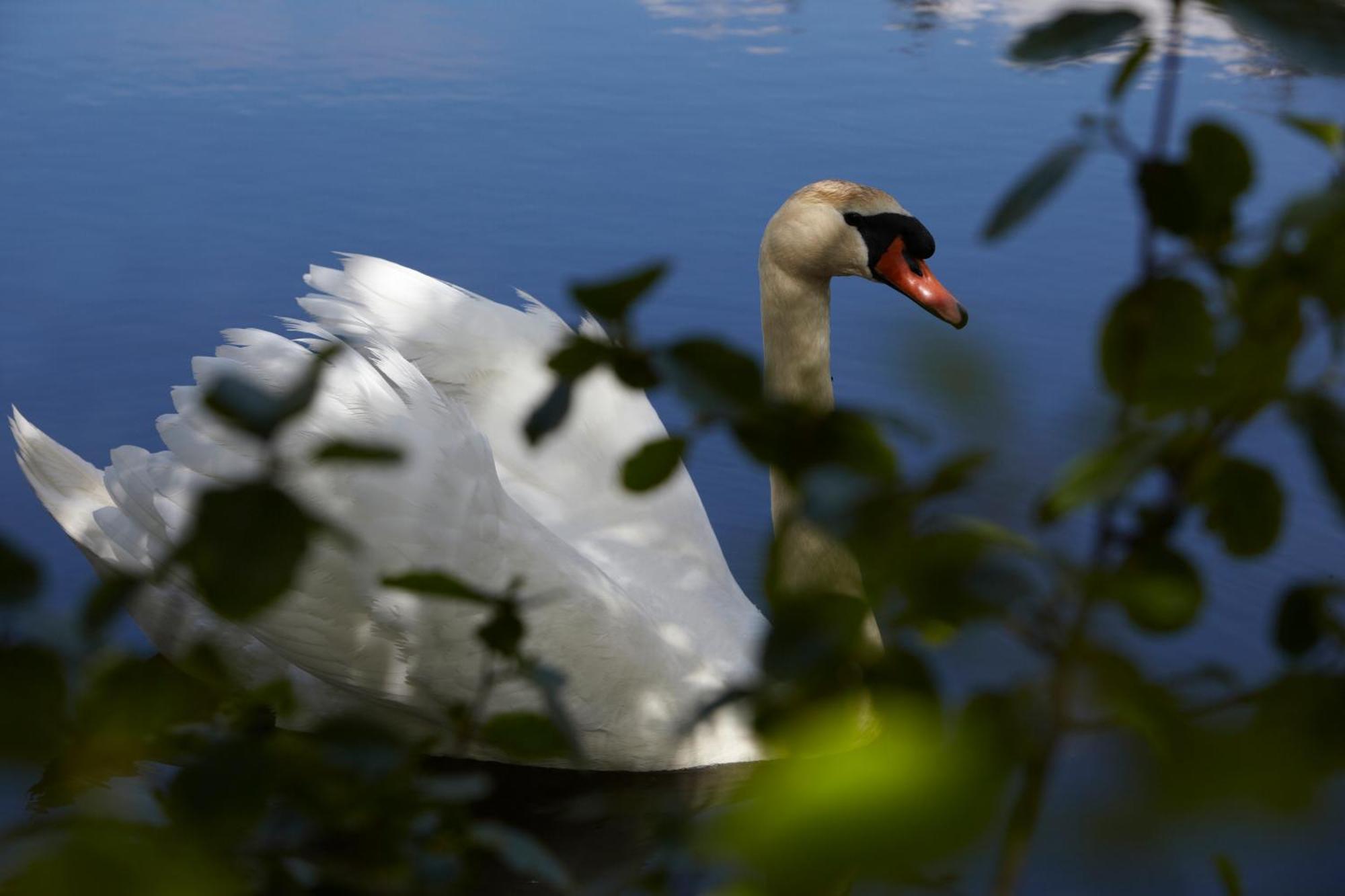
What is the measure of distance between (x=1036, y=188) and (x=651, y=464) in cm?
19

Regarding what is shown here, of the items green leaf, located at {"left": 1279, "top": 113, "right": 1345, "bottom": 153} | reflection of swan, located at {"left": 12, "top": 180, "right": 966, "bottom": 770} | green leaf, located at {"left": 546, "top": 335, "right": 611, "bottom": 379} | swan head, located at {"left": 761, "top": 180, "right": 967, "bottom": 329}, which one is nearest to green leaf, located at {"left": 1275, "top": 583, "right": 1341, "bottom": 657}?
green leaf, located at {"left": 1279, "top": 113, "right": 1345, "bottom": 153}

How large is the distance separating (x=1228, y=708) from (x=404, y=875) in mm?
314

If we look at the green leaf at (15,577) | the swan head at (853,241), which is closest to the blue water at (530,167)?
the swan head at (853,241)

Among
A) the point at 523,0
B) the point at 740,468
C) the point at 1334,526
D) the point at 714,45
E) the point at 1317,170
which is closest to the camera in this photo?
the point at 1334,526

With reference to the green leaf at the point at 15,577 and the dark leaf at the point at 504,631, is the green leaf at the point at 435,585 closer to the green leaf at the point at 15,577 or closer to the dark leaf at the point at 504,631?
the dark leaf at the point at 504,631

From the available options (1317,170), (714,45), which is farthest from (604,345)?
(714,45)

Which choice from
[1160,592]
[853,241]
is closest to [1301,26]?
[1160,592]

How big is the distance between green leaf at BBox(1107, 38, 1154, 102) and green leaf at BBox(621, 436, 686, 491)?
0.73 feet

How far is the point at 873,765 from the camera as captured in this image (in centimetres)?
48

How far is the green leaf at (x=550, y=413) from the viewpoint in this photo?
608mm

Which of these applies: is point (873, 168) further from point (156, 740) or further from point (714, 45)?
point (156, 740)

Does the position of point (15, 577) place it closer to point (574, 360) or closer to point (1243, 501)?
point (574, 360)

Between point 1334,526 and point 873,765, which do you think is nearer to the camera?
point 873,765

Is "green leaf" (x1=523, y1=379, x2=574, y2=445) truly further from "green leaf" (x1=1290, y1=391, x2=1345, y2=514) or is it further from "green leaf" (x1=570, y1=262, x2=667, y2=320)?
"green leaf" (x1=1290, y1=391, x2=1345, y2=514)
